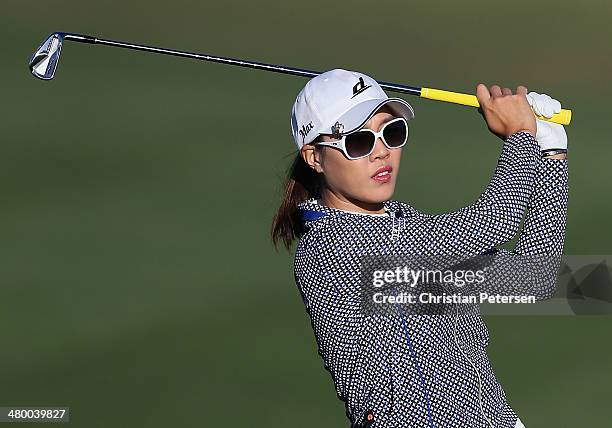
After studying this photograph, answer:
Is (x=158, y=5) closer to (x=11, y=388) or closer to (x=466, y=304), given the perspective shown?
(x=11, y=388)

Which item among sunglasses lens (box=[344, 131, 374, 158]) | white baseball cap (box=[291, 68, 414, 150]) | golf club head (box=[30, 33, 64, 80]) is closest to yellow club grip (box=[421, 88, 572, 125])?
white baseball cap (box=[291, 68, 414, 150])

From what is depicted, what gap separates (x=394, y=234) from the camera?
134 inches

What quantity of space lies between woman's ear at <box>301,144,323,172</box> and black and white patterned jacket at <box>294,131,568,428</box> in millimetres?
189

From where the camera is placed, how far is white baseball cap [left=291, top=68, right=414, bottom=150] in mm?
3561

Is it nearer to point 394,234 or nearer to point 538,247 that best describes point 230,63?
point 394,234

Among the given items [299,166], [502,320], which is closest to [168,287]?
[502,320]

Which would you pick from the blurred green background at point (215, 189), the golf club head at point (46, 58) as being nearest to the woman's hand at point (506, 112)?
the blurred green background at point (215, 189)

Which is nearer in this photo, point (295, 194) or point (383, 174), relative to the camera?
point (383, 174)

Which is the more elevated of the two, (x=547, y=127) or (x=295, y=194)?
(x=547, y=127)

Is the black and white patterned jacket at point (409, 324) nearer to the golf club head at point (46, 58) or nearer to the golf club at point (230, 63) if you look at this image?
the golf club at point (230, 63)

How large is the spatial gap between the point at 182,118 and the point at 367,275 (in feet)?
20.5

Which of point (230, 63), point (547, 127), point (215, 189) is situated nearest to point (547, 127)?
point (547, 127)

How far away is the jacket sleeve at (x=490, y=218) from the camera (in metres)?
3.30

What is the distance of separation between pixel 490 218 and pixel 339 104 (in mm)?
589
